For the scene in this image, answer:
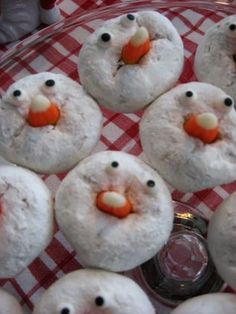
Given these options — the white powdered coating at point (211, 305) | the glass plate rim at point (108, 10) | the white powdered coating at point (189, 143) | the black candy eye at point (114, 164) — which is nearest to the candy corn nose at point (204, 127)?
the white powdered coating at point (189, 143)

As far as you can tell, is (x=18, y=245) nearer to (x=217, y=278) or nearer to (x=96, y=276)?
(x=96, y=276)

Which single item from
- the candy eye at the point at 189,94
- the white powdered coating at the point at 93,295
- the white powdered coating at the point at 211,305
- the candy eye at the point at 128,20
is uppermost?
the candy eye at the point at 128,20

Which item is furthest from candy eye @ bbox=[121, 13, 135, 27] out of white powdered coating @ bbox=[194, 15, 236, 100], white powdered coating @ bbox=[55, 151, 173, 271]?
white powdered coating @ bbox=[55, 151, 173, 271]

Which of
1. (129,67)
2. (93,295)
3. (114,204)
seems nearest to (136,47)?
(129,67)

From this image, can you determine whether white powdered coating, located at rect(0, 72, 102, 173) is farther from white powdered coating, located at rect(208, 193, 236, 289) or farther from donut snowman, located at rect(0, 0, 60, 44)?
donut snowman, located at rect(0, 0, 60, 44)

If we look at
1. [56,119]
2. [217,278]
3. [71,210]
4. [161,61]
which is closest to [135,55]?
[161,61]

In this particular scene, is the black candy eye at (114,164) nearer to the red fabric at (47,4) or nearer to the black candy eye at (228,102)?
the black candy eye at (228,102)
